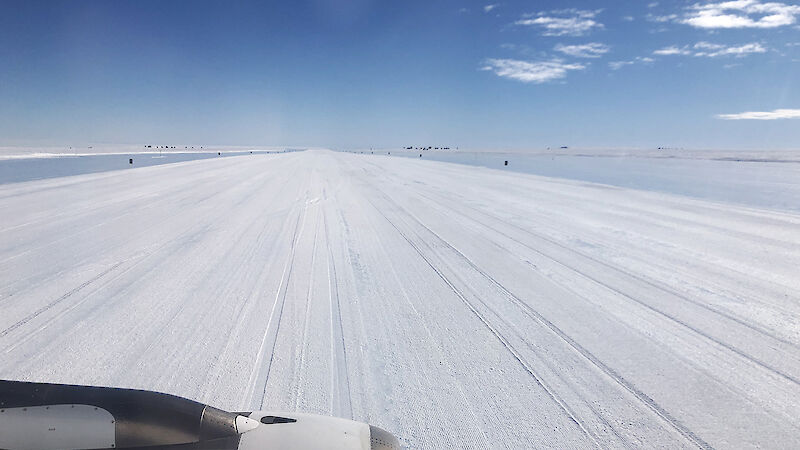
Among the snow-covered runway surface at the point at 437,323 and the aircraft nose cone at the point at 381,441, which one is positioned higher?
the aircraft nose cone at the point at 381,441

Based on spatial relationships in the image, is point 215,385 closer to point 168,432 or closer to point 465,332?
point 168,432

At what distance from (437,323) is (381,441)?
1987 mm

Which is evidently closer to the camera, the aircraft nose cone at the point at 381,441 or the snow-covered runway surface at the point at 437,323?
the aircraft nose cone at the point at 381,441

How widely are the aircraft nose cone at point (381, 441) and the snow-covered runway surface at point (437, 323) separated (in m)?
0.39

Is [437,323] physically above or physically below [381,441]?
below

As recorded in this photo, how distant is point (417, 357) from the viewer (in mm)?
3240

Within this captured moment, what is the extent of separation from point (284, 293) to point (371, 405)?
2.23m

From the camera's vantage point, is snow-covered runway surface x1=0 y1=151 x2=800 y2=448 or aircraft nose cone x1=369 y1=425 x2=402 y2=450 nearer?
aircraft nose cone x1=369 y1=425 x2=402 y2=450

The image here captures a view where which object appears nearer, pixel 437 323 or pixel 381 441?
pixel 381 441

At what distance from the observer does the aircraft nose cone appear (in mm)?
1865

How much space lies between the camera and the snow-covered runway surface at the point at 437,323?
262 centimetres

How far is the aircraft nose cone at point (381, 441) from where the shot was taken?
6.12ft

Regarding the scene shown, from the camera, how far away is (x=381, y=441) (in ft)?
6.28

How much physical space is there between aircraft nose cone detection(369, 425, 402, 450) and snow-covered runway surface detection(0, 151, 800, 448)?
0.39 m
